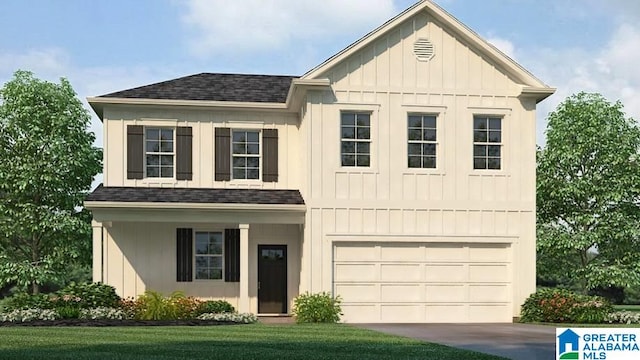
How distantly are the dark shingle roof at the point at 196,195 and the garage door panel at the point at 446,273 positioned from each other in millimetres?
3824

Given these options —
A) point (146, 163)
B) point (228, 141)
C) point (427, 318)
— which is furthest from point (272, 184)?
point (427, 318)

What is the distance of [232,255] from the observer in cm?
2553

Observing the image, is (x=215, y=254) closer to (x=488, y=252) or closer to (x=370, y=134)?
(x=370, y=134)

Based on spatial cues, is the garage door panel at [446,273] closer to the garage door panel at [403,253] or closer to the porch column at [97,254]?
the garage door panel at [403,253]

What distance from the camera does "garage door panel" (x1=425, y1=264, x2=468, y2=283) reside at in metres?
24.1

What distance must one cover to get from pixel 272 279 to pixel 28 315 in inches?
277

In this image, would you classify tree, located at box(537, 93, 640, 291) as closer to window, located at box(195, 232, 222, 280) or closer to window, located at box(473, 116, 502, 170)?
window, located at box(473, 116, 502, 170)

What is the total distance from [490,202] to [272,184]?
596 cm

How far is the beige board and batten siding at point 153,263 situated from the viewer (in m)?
25.0

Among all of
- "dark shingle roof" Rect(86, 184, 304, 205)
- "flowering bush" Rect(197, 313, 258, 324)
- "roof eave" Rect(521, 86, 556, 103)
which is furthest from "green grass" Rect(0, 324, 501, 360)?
"roof eave" Rect(521, 86, 556, 103)

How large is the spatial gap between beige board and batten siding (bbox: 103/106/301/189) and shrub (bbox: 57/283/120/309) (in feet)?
11.5

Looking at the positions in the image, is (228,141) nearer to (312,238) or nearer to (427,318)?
(312,238)

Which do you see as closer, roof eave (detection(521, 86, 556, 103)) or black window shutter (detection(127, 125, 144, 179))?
roof eave (detection(521, 86, 556, 103))

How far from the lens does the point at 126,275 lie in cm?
2509
